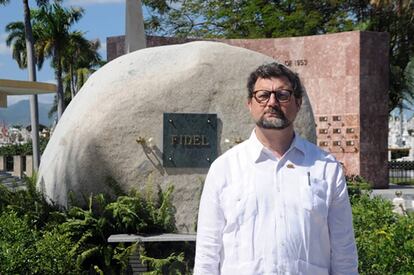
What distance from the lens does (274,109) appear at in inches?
121

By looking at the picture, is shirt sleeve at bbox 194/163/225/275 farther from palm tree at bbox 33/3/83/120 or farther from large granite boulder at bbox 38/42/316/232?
palm tree at bbox 33/3/83/120

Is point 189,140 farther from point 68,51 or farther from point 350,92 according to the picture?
point 68,51

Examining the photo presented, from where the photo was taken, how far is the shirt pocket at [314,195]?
298 centimetres

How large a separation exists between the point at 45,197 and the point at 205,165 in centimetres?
176

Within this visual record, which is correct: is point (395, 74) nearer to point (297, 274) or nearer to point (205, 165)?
point (205, 165)

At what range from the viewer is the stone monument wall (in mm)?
19375

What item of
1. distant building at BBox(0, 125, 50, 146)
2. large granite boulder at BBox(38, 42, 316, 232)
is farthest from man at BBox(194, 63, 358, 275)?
distant building at BBox(0, 125, 50, 146)

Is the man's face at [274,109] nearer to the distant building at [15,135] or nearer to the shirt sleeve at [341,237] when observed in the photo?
the shirt sleeve at [341,237]

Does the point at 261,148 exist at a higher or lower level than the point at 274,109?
lower

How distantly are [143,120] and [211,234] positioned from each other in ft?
15.0

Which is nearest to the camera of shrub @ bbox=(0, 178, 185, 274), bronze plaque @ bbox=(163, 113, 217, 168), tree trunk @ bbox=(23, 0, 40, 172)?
shrub @ bbox=(0, 178, 185, 274)

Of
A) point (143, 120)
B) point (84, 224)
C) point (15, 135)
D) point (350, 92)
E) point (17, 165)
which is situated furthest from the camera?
point (15, 135)

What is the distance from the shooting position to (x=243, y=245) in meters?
2.96

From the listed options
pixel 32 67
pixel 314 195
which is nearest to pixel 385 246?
pixel 314 195
